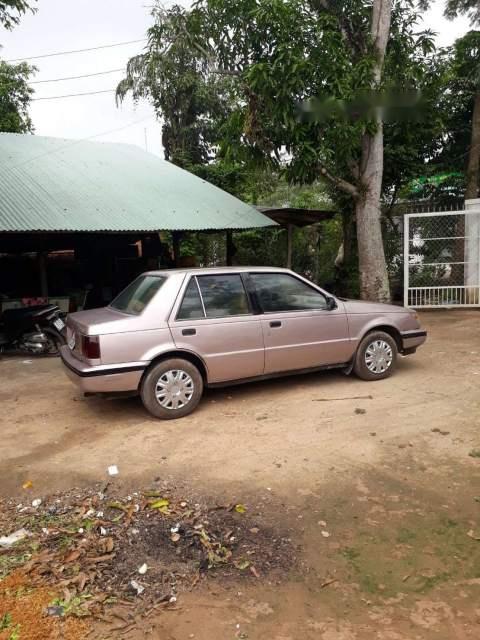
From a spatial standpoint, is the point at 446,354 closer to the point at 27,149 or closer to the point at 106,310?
the point at 106,310

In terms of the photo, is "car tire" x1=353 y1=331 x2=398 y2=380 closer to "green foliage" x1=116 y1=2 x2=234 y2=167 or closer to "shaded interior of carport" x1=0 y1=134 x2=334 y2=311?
"shaded interior of carport" x1=0 y1=134 x2=334 y2=311

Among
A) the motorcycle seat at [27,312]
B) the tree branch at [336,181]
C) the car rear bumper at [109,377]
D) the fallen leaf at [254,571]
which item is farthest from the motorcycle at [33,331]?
the fallen leaf at [254,571]

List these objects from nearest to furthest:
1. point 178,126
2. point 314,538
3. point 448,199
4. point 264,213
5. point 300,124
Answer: point 314,538 < point 300,124 < point 264,213 < point 448,199 < point 178,126

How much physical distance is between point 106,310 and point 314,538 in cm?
354

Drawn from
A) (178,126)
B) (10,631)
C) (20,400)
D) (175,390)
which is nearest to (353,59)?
(175,390)

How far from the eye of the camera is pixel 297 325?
5.55 meters

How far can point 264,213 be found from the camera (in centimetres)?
1196

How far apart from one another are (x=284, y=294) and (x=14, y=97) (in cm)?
1846

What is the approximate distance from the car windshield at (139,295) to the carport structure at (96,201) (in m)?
3.25

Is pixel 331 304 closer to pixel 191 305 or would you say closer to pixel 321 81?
pixel 191 305

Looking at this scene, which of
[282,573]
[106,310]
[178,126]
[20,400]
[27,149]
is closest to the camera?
[282,573]

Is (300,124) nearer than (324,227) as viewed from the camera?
Yes

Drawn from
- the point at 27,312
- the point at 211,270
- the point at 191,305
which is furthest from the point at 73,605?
the point at 27,312

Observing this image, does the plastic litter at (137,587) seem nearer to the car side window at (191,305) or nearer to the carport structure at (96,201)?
the car side window at (191,305)
